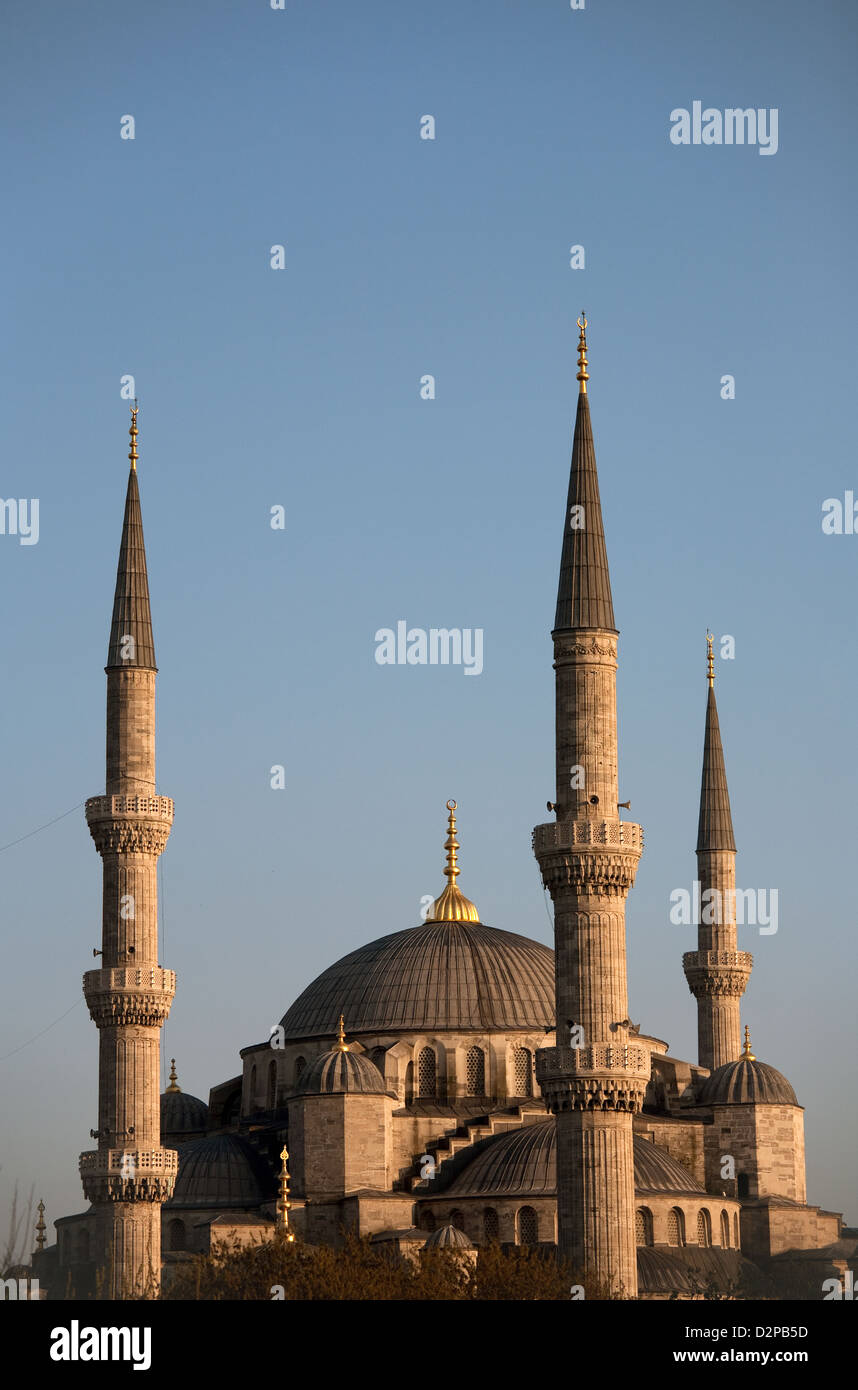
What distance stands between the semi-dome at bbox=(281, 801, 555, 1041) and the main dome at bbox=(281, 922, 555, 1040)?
0.02 metres

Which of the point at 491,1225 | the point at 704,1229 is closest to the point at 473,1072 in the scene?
the point at 491,1225

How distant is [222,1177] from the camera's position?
58531 mm

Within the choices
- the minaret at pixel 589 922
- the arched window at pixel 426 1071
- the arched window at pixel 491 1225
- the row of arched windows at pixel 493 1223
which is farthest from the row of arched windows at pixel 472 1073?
the minaret at pixel 589 922

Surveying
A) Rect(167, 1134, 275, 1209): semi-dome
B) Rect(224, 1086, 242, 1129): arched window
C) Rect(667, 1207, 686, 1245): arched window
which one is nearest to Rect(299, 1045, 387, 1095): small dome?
Rect(167, 1134, 275, 1209): semi-dome

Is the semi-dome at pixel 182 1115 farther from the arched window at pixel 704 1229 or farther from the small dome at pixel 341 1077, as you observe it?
the arched window at pixel 704 1229

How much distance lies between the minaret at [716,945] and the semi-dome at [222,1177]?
10427 mm

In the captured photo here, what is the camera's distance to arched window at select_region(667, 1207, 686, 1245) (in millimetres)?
53938

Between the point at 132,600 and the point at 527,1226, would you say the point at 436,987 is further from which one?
the point at 132,600

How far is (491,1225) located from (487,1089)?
20.1ft

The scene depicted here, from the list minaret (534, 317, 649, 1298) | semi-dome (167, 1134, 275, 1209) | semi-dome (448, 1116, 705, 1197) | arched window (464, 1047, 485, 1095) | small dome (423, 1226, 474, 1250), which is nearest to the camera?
minaret (534, 317, 649, 1298)

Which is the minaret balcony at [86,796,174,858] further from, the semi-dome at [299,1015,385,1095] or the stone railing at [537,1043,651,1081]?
the stone railing at [537,1043,651,1081]
